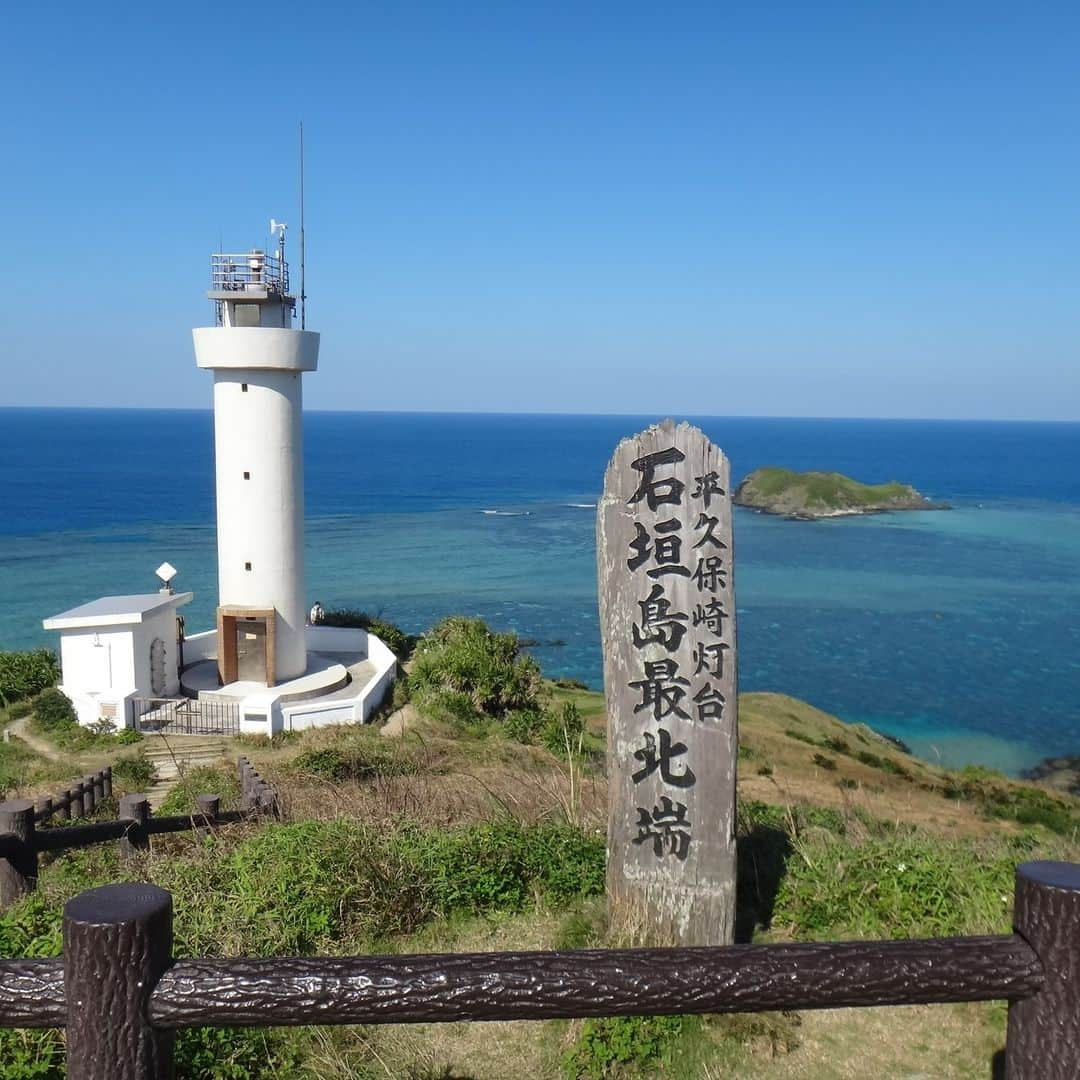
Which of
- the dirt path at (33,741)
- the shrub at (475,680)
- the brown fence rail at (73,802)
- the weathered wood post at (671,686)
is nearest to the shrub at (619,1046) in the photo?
the weathered wood post at (671,686)

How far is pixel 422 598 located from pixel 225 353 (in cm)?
2600

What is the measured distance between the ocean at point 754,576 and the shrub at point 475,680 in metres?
6.88

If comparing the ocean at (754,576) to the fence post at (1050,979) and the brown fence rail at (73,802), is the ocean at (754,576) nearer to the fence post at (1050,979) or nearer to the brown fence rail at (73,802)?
the brown fence rail at (73,802)

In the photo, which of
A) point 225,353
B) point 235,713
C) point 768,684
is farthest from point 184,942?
point 768,684

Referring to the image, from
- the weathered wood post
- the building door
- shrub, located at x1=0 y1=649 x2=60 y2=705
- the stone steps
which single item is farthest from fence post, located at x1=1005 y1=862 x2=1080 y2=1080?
shrub, located at x1=0 y1=649 x2=60 y2=705

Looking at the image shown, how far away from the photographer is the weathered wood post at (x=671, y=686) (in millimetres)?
4699

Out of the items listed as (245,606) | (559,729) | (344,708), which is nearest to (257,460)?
→ (245,606)

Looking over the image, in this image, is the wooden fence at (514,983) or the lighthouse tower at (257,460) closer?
the wooden fence at (514,983)

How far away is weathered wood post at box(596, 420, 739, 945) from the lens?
15.4ft

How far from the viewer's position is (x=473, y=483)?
96500mm

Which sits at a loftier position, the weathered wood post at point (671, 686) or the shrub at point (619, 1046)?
the weathered wood post at point (671, 686)

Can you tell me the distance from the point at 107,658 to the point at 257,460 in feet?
13.1

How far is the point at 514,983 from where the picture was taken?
5.21ft

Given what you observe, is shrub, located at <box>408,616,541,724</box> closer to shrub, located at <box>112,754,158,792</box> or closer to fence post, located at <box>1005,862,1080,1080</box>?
shrub, located at <box>112,754,158,792</box>
